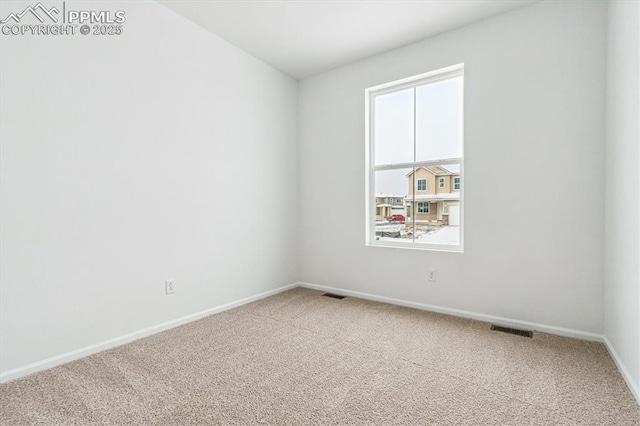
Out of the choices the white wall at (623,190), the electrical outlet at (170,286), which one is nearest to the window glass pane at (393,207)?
the white wall at (623,190)

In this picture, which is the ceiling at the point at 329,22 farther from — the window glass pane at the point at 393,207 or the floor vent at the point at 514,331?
the floor vent at the point at 514,331

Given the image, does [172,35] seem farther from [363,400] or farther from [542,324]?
[542,324]

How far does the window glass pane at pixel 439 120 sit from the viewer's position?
308 centimetres

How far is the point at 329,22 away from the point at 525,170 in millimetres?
2180

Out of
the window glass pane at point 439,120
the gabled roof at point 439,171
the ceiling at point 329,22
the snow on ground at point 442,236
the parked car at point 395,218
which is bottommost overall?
the snow on ground at point 442,236

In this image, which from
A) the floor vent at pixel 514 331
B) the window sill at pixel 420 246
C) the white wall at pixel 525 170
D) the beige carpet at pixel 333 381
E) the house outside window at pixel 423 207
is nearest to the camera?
the beige carpet at pixel 333 381

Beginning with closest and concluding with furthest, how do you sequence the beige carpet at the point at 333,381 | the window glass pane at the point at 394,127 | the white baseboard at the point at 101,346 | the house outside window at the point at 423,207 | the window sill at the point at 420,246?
the beige carpet at the point at 333,381
the white baseboard at the point at 101,346
the window sill at the point at 420,246
the house outside window at the point at 423,207
the window glass pane at the point at 394,127

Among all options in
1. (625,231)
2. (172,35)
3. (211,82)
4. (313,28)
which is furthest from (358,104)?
(625,231)

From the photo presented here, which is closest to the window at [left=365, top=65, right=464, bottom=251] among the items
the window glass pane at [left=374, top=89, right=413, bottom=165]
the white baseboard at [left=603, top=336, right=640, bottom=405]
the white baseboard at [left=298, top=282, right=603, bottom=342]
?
the window glass pane at [left=374, top=89, right=413, bottom=165]

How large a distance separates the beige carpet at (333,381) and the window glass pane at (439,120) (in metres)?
1.69

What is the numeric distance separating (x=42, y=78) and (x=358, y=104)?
2796 mm

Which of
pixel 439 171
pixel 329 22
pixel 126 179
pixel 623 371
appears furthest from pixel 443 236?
pixel 126 179

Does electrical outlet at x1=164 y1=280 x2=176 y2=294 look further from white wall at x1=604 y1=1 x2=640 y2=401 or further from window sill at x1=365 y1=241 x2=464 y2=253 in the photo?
white wall at x1=604 y1=1 x2=640 y2=401

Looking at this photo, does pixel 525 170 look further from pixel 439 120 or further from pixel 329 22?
pixel 329 22
